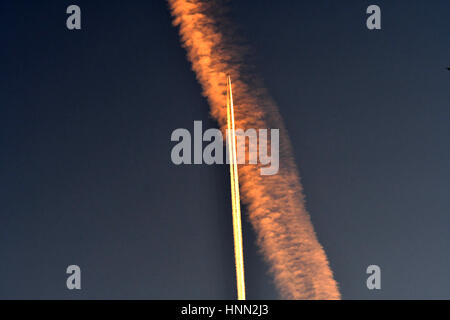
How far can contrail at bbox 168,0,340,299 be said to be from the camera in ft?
17.5

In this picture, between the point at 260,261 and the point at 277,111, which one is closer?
the point at 260,261

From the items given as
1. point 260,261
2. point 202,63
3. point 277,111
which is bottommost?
point 260,261

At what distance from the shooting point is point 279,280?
5348mm

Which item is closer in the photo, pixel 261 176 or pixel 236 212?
pixel 236 212

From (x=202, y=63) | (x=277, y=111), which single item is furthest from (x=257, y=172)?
(x=202, y=63)

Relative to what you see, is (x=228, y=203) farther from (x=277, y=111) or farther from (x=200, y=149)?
(x=277, y=111)

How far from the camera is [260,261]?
532 centimetres

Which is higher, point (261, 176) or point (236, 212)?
point (261, 176)

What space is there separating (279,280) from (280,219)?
531mm

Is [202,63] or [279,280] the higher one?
[202,63]

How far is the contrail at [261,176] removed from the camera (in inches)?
209

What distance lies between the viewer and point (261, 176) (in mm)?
5461
